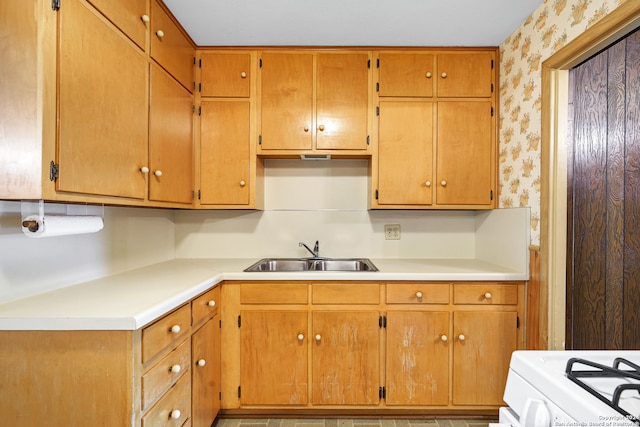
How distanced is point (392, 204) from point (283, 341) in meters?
1.07

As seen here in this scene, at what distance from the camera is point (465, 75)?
219 cm

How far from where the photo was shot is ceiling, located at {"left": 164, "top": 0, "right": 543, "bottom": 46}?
1.76 meters

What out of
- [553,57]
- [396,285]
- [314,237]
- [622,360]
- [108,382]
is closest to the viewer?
Answer: [622,360]

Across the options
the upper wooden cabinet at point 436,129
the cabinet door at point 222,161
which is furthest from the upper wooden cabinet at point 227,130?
the upper wooden cabinet at point 436,129

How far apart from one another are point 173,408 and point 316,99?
1801mm

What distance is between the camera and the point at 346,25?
6.39 ft

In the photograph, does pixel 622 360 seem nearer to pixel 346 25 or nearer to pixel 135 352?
pixel 135 352

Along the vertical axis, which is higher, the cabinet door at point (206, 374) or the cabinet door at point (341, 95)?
the cabinet door at point (341, 95)

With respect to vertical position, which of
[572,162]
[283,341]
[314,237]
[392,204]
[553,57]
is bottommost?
[283,341]

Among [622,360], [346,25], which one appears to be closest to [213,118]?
[346,25]

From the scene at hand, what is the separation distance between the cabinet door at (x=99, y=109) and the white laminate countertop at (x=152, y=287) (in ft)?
1.34

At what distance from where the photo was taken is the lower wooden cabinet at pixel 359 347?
1.91 metres

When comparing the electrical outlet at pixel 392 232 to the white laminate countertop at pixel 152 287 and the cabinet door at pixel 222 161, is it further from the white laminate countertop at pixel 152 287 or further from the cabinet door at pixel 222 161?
the cabinet door at pixel 222 161

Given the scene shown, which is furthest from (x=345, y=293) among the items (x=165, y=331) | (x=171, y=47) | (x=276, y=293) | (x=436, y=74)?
(x=171, y=47)
